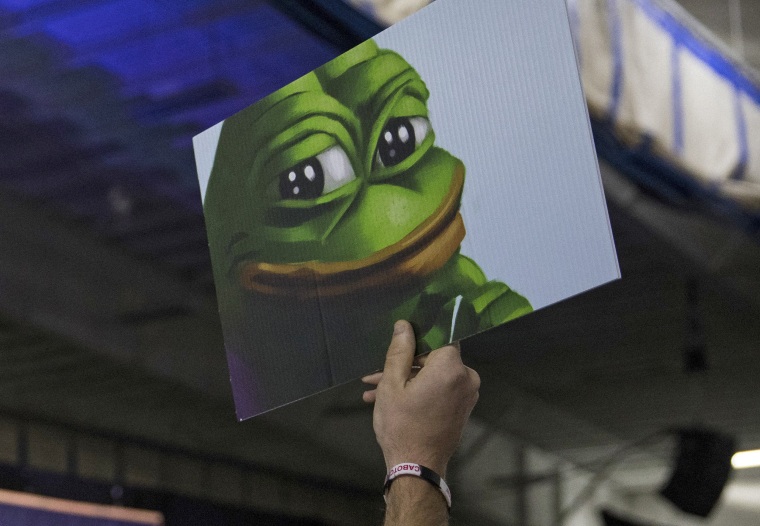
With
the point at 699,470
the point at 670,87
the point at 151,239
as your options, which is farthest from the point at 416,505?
the point at 699,470

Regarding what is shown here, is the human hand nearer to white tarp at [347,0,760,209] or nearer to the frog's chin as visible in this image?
the frog's chin

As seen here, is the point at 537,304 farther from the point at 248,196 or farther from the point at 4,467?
the point at 4,467

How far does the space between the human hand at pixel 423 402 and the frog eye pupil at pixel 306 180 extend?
19cm

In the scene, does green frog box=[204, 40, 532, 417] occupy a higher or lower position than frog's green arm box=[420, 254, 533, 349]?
higher

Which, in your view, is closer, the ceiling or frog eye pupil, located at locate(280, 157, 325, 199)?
frog eye pupil, located at locate(280, 157, 325, 199)

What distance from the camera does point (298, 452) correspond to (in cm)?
354

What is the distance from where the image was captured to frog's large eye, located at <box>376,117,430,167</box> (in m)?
1.03

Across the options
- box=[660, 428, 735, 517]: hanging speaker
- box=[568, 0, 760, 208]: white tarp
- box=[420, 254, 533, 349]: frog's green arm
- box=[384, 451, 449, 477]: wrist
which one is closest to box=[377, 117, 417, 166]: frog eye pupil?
box=[420, 254, 533, 349]: frog's green arm

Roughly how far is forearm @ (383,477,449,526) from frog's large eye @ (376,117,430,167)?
1.05ft

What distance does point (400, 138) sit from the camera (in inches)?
41.2

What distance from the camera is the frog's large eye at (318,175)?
1.09 metres

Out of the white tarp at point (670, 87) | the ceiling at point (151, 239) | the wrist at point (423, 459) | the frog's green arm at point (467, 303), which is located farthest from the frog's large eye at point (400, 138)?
the ceiling at point (151, 239)

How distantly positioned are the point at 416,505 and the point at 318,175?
367 mm

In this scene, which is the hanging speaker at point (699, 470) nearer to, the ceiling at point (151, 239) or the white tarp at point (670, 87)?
the ceiling at point (151, 239)
